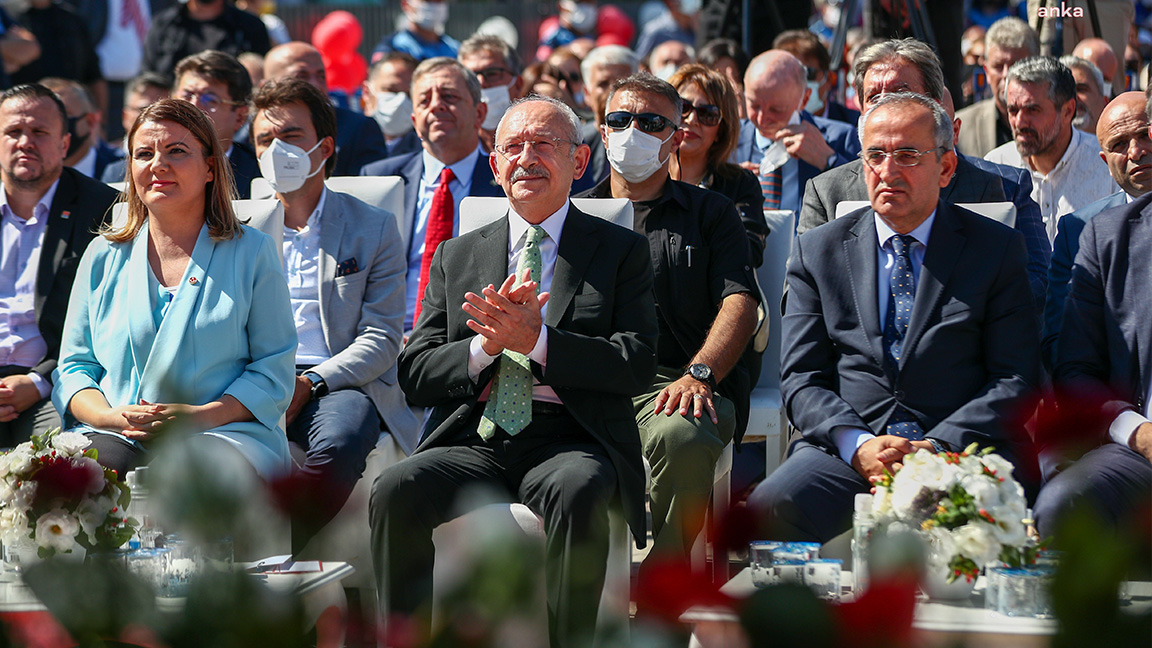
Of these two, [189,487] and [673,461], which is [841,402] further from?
[189,487]

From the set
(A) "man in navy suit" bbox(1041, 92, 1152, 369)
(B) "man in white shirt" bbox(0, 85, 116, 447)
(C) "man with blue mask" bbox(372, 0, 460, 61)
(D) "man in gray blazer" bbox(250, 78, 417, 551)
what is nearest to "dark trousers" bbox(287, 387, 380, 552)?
(D) "man in gray blazer" bbox(250, 78, 417, 551)

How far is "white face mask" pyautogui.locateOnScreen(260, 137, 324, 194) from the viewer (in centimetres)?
485

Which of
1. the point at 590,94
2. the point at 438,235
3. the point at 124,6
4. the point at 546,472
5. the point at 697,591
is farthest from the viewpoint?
the point at 124,6

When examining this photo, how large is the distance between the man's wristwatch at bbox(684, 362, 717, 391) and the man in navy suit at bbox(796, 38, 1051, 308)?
2.48 feet

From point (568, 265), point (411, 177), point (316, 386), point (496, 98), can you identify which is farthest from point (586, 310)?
point (496, 98)

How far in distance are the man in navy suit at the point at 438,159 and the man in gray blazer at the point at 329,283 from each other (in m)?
0.50

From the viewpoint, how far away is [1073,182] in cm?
560

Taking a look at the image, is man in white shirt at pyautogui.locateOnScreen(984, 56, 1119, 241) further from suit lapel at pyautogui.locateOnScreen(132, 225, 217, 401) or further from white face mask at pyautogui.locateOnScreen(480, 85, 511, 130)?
suit lapel at pyautogui.locateOnScreen(132, 225, 217, 401)

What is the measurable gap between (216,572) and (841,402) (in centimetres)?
307

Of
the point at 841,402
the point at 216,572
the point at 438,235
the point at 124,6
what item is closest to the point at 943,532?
the point at 841,402

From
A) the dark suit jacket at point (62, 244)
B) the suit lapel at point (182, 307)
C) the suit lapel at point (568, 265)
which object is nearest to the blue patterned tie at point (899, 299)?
the suit lapel at point (568, 265)

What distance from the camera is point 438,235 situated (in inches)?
204

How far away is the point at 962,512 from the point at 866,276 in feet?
4.11

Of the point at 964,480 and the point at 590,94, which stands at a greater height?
the point at 590,94
